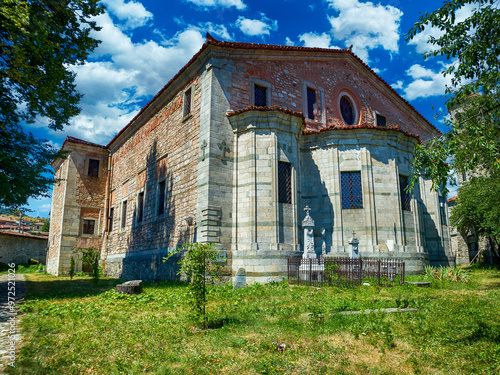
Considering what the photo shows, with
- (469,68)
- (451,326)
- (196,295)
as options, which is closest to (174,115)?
(196,295)

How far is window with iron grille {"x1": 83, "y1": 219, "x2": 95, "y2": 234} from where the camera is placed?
1012 inches

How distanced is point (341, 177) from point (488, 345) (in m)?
10.5

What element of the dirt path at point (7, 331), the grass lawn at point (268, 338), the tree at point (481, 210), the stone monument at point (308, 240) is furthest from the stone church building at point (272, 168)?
the dirt path at point (7, 331)

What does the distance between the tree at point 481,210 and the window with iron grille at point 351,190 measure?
7.78 meters

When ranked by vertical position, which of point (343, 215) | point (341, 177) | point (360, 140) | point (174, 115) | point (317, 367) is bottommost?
point (317, 367)

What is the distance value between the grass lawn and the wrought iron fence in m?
1.91

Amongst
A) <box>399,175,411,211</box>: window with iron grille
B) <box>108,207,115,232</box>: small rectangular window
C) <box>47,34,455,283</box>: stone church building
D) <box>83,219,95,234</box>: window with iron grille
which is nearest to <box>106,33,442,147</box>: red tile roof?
<box>47,34,455,283</box>: stone church building

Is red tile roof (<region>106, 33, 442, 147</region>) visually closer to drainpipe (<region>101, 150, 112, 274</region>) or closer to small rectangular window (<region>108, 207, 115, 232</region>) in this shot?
drainpipe (<region>101, 150, 112, 274</region>)

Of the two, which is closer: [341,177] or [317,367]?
[317,367]

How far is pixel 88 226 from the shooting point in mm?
25906

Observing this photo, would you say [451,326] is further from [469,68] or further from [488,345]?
[469,68]

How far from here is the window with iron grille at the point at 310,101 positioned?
57.4 feet

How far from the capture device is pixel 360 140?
1527cm

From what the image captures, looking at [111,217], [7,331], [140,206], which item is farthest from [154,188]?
[7,331]
